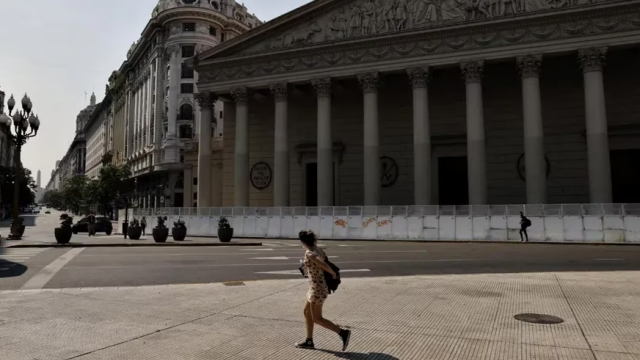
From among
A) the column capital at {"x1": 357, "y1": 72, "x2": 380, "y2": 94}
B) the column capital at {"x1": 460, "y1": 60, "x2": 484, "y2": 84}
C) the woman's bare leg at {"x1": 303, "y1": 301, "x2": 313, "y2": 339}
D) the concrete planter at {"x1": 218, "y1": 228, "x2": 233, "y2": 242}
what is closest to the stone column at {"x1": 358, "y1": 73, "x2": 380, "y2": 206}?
the column capital at {"x1": 357, "y1": 72, "x2": 380, "y2": 94}

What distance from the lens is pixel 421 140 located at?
35062 mm

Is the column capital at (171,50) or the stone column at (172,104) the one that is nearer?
the stone column at (172,104)

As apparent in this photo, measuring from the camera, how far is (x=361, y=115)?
4275 centimetres

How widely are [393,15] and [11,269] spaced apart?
31.9 m

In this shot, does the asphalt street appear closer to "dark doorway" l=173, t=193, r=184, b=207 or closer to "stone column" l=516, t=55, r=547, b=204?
"stone column" l=516, t=55, r=547, b=204

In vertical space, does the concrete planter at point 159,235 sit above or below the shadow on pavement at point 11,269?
above

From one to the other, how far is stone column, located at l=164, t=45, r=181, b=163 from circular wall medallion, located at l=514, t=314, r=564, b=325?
6750cm

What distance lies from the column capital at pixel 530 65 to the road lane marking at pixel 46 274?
30.7m

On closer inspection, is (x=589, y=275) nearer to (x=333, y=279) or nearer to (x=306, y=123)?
(x=333, y=279)

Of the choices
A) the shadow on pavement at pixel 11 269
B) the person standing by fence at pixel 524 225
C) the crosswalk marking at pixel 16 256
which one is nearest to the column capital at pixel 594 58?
the person standing by fence at pixel 524 225

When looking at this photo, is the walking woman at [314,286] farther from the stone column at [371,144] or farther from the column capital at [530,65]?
the column capital at [530,65]

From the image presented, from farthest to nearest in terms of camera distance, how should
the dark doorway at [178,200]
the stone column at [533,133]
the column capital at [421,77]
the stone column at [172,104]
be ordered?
1. the dark doorway at [178,200]
2. the stone column at [172,104]
3. the column capital at [421,77]
4. the stone column at [533,133]

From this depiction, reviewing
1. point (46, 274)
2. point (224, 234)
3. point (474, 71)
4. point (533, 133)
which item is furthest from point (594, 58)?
point (46, 274)

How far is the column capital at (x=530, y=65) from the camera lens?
33.2 m
